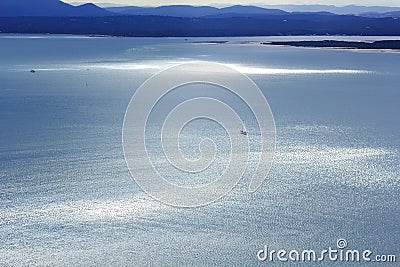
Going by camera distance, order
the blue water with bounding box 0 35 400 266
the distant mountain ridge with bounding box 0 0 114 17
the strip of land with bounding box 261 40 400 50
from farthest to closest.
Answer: the distant mountain ridge with bounding box 0 0 114 17 → the strip of land with bounding box 261 40 400 50 → the blue water with bounding box 0 35 400 266

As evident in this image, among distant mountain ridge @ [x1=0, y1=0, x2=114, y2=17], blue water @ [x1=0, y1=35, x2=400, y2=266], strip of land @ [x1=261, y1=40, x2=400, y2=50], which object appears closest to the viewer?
blue water @ [x1=0, y1=35, x2=400, y2=266]

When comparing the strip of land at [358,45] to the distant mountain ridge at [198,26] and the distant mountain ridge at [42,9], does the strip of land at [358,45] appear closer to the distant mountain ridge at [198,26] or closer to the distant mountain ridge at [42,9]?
the distant mountain ridge at [198,26]

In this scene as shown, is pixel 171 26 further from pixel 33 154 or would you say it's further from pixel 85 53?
pixel 33 154

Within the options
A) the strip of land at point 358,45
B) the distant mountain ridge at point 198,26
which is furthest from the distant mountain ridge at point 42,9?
the strip of land at point 358,45

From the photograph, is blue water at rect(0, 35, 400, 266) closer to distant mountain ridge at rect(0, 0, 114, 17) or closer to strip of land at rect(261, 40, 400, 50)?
strip of land at rect(261, 40, 400, 50)

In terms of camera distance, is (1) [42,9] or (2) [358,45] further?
(1) [42,9]

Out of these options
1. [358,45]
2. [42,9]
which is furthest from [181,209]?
[42,9]

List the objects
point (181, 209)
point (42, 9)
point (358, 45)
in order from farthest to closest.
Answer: point (42, 9) → point (358, 45) → point (181, 209)

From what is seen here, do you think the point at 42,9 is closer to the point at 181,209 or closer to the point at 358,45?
the point at 358,45

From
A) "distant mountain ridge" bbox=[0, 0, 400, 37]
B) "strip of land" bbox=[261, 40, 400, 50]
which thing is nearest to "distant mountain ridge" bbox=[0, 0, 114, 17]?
"distant mountain ridge" bbox=[0, 0, 400, 37]
